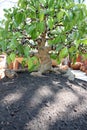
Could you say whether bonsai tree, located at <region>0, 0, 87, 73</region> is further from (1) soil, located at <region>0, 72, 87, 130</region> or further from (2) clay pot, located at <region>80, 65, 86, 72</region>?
(2) clay pot, located at <region>80, 65, 86, 72</region>

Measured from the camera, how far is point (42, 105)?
86cm

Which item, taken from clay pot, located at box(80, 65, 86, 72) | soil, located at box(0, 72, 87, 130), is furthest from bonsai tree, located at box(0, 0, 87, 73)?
clay pot, located at box(80, 65, 86, 72)

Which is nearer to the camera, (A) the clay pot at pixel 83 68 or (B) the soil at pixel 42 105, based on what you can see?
(B) the soil at pixel 42 105

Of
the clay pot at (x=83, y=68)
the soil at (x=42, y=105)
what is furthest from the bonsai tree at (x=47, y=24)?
the clay pot at (x=83, y=68)

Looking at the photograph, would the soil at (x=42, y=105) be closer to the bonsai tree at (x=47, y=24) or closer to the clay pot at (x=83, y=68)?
the bonsai tree at (x=47, y=24)

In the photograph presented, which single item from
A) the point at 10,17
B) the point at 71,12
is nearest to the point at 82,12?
the point at 71,12

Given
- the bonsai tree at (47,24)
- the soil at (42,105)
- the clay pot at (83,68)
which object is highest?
the bonsai tree at (47,24)

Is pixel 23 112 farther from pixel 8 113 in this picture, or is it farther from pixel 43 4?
pixel 43 4

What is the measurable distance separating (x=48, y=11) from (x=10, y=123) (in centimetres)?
40

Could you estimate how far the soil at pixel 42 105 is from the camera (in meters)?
0.78

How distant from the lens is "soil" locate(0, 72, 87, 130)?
2.57 ft

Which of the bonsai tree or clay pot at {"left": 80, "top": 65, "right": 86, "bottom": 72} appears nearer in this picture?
the bonsai tree

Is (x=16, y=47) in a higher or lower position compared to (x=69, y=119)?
higher

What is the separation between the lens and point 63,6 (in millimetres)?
909
